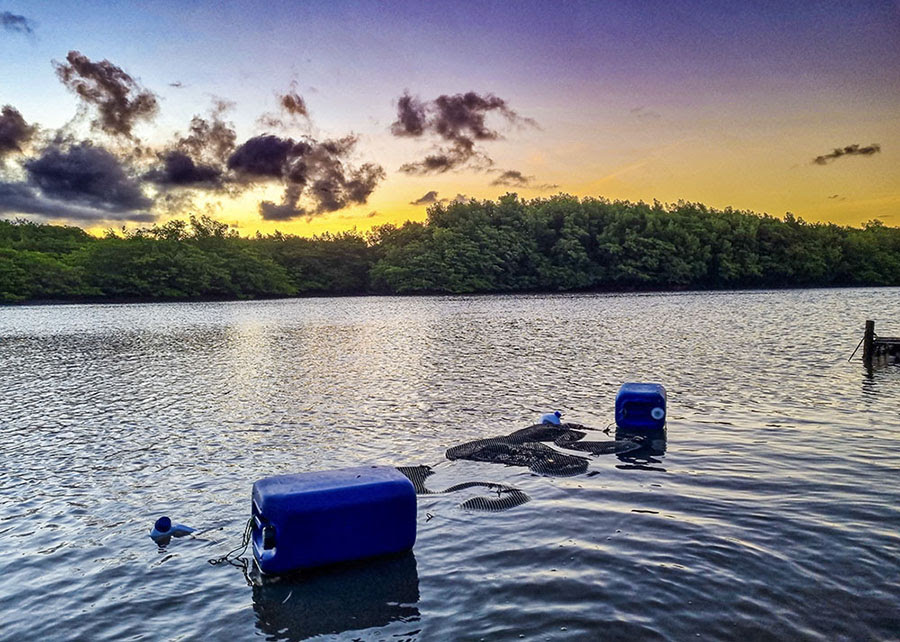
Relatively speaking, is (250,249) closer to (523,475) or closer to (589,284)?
(589,284)

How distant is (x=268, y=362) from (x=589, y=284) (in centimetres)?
11266

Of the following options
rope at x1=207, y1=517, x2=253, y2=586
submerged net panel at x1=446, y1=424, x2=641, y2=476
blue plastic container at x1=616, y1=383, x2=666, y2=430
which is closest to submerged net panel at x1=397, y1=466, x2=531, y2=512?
submerged net panel at x1=446, y1=424, x2=641, y2=476

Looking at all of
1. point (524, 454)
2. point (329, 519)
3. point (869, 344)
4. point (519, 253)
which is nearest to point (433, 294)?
point (519, 253)

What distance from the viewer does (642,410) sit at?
14.6m

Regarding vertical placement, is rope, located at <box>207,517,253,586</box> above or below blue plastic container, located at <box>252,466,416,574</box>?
below

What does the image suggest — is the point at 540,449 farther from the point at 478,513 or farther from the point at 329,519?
the point at 329,519

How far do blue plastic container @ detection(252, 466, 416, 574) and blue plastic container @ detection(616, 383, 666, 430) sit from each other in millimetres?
7735

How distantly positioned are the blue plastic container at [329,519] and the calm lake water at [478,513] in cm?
29

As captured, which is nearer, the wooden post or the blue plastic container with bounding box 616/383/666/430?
the blue plastic container with bounding box 616/383/666/430

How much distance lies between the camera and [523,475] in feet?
38.6

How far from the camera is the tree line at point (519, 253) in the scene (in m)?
136

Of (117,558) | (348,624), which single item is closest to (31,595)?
(117,558)

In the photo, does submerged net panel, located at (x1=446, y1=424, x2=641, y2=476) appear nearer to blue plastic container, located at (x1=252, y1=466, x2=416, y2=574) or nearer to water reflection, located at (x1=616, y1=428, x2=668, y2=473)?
water reflection, located at (x1=616, y1=428, x2=668, y2=473)

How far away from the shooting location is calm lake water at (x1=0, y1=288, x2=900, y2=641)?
684cm
